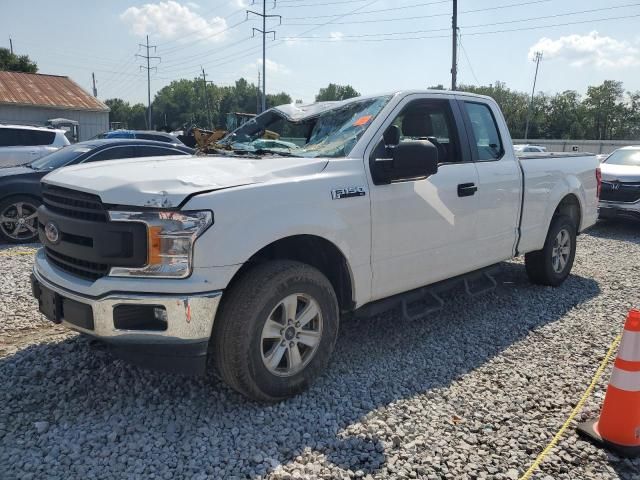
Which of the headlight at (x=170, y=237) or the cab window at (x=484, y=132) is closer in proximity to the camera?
the headlight at (x=170, y=237)

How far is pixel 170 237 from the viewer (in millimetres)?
2699

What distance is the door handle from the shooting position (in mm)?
4160

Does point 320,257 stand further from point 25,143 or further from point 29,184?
point 25,143

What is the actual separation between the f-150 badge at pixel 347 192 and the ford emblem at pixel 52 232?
5.48 feet

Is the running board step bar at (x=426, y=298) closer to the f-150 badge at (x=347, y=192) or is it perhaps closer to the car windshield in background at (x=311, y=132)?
the f-150 badge at (x=347, y=192)

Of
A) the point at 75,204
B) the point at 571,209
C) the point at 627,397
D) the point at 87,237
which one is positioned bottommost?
the point at 627,397

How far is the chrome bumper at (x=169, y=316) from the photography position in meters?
2.70

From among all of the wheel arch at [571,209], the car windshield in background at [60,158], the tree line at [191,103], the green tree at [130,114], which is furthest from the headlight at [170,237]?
the green tree at [130,114]

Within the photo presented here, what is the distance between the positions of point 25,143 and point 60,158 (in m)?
4.35

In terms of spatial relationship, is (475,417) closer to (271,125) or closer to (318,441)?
(318,441)

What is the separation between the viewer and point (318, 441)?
9.41 feet

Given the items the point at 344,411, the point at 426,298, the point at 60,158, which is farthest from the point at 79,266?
the point at 60,158

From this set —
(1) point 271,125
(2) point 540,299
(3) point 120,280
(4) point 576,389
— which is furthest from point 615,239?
(3) point 120,280

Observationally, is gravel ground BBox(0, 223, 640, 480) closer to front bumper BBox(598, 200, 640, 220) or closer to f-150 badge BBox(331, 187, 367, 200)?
f-150 badge BBox(331, 187, 367, 200)
